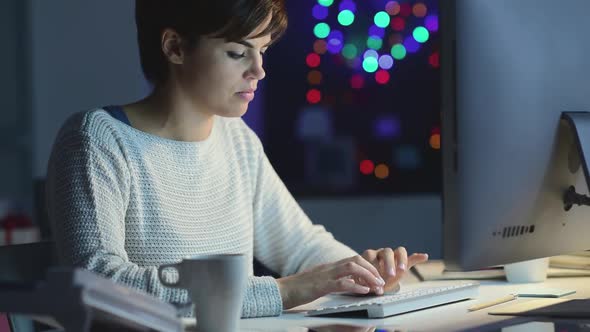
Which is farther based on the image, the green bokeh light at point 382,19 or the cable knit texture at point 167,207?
the green bokeh light at point 382,19

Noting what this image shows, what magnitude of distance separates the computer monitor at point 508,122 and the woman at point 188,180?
275 mm

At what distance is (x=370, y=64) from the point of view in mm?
4320

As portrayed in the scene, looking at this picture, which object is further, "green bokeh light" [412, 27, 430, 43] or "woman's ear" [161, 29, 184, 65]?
"green bokeh light" [412, 27, 430, 43]

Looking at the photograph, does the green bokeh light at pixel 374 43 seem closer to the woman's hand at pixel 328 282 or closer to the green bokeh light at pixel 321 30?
the green bokeh light at pixel 321 30

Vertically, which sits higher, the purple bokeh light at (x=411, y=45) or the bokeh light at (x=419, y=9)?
the bokeh light at (x=419, y=9)

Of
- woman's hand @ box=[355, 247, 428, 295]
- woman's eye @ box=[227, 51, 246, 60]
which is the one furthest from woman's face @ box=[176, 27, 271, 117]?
woman's hand @ box=[355, 247, 428, 295]

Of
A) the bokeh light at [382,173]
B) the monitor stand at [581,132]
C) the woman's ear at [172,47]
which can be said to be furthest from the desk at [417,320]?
the bokeh light at [382,173]

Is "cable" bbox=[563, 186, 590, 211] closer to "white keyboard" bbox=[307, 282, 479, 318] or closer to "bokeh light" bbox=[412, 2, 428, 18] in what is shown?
"white keyboard" bbox=[307, 282, 479, 318]

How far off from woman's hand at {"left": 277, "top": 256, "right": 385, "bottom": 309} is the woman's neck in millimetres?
446

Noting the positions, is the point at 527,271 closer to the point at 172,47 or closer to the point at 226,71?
the point at 226,71

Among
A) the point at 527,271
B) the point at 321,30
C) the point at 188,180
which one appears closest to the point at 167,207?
Result: the point at 188,180

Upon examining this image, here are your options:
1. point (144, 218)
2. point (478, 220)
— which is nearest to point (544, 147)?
point (478, 220)

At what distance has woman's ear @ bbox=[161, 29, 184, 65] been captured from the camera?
1846mm

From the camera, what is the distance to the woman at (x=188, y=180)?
1.57 metres
